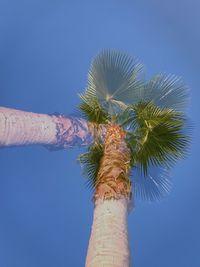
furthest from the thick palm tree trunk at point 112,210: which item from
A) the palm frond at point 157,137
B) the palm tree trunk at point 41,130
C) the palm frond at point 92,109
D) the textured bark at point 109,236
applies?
the palm frond at point 92,109

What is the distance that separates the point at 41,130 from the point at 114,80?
3203mm

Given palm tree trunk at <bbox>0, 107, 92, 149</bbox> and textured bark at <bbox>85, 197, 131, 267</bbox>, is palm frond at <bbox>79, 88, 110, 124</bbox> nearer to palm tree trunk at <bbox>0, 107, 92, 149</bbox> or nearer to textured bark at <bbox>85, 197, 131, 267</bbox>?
palm tree trunk at <bbox>0, 107, 92, 149</bbox>

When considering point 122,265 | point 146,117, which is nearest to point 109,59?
point 146,117

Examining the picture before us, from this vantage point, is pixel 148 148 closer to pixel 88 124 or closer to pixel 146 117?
pixel 146 117

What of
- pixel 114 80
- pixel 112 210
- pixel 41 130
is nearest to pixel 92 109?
pixel 114 80

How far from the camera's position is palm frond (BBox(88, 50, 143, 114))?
9047 millimetres

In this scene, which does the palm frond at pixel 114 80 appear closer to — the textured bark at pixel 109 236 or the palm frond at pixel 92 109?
the palm frond at pixel 92 109

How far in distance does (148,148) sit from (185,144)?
72 centimetres

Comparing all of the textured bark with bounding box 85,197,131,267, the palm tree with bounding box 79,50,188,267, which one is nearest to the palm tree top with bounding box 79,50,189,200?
the palm tree with bounding box 79,50,188,267

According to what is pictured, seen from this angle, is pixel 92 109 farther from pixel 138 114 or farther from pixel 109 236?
pixel 109 236

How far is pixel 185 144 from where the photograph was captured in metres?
7.94

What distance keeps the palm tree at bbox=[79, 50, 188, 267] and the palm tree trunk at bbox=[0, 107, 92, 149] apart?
20.5 inches

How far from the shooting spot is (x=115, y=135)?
23.8 ft

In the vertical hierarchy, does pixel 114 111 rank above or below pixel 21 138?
above
